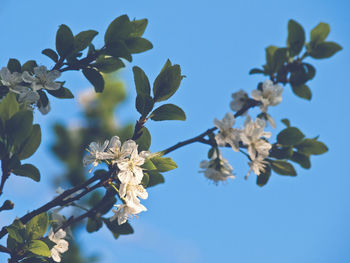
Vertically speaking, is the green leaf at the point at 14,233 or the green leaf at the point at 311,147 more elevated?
the green leaf at the point at 311,147

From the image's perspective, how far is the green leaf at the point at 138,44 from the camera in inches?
55.8

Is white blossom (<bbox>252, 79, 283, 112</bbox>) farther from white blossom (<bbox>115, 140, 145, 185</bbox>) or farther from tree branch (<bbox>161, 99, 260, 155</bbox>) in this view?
white blossom (<bbox>115, 140, 145, 185</bbox>)

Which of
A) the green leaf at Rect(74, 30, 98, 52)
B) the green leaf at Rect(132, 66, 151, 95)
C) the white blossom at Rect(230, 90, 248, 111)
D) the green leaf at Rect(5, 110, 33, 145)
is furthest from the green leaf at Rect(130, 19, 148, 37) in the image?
the green leaf at Rect(5, 110, 33, 145)

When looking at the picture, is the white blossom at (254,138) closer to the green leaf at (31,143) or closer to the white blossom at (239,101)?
the white blossom at (239,101)

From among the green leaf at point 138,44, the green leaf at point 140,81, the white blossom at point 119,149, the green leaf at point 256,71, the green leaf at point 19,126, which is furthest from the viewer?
the green leaf at point 256,71

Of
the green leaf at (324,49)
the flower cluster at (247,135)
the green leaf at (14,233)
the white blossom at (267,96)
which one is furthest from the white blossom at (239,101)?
the green leaf at (14,233)

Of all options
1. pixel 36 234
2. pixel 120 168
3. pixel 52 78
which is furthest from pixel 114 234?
pixel 52 78

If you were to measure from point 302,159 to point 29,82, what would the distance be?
1.13 m

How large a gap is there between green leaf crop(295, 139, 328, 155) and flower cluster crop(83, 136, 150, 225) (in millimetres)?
763

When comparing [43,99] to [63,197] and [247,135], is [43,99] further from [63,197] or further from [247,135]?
[247,135]

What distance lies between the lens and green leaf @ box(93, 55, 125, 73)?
1.38 metres

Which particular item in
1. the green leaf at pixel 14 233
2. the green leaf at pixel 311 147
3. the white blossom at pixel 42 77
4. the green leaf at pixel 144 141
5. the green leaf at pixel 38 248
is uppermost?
the white blossom at pixel 42 77

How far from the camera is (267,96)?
4.89 feet

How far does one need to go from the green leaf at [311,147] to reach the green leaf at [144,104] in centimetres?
75
